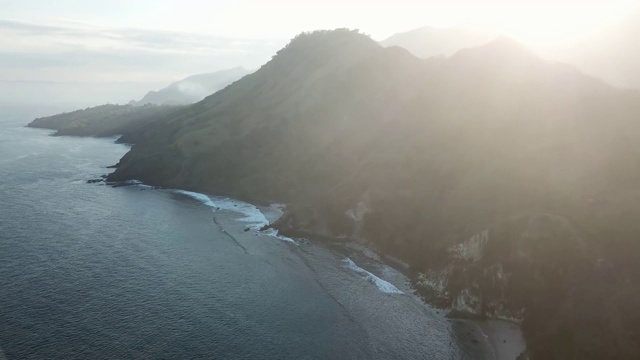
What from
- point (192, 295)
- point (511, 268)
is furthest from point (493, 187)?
point (192, 295)

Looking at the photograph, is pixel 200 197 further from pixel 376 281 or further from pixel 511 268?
pixel 511 268

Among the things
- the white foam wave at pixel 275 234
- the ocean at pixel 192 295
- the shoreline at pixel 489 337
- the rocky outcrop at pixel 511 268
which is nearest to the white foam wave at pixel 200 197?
the ocean at pixel 192 295

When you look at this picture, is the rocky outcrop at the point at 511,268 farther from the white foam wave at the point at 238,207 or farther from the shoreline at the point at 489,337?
the white foam wave at the point at 238,207

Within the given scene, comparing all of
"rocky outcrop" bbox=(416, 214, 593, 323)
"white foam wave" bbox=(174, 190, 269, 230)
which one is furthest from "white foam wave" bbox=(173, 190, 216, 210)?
"rocky outcrop" bbox=(416, 214, 593, 323)

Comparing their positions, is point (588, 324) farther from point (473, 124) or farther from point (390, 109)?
point (390, 109)

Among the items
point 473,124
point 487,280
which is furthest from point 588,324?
point 473,124

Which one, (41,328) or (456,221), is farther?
(456,221)

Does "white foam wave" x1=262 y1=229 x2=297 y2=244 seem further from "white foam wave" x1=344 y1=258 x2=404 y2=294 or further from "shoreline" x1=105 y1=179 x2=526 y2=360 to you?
"shoreline" x1=105 y1=179 x2=526 y2=360

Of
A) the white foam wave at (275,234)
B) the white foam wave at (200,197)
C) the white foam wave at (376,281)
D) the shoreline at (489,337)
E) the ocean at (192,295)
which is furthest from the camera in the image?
the white foam wave at (200,197)
